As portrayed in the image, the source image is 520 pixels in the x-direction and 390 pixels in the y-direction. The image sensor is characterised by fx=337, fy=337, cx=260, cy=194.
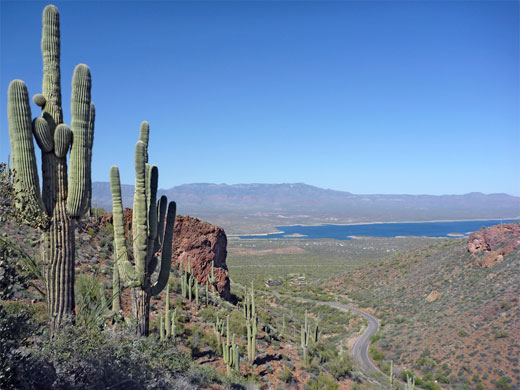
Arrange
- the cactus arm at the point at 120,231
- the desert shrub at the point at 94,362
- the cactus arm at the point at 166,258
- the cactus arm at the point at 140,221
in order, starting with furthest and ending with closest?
1. the cactus arm at the point at 166,258
2. the cactus arm at the point at 140,221
3. the cactus arm at the point at 120,231
4. the desert shrub at the point at 94,362

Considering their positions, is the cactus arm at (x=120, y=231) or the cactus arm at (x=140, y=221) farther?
the cactus arm at (x=140, y=221)

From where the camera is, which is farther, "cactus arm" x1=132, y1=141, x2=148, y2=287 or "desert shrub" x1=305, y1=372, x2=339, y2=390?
"desert shrub" x1=305, y1=372, x2=339, y2=390

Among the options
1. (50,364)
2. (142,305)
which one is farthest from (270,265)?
(50,364)

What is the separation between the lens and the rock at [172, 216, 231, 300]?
2169 cm

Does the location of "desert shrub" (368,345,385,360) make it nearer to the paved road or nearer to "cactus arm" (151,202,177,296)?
the paved road

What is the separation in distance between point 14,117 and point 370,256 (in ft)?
260

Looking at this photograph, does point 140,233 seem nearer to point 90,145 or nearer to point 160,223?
point 160,223

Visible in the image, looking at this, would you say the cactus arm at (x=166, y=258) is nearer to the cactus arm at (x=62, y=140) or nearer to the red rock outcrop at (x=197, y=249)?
the cactus arm at (x=62, y=140)

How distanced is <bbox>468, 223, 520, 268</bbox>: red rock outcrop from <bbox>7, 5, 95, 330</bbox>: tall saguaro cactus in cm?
3320

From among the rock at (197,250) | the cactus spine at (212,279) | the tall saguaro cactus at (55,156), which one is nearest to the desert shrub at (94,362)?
the tall saguaro cactus at (55,156)

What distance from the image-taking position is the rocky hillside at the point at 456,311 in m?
18.6

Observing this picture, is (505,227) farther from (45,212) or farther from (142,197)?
(45,212)

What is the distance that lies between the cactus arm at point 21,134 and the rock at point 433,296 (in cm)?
3102

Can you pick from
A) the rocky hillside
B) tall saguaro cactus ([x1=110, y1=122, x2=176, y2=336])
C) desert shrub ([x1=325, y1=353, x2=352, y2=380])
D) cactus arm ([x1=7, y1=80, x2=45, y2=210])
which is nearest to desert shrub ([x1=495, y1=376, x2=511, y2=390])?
the rocky hillside
